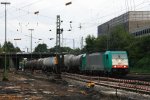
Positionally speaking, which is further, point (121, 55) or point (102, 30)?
point (102, 30)

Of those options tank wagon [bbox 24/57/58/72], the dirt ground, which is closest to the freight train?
tank wagon [bbox 24/57/58/72]

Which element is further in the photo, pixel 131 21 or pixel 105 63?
pixel 131 21

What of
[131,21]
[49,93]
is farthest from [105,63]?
[131,21]

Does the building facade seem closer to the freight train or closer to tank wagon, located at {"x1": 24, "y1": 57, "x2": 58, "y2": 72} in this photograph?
tank wagon, located at {"x1": 24, "y1": 57, "x2": 58, "y2": 72}

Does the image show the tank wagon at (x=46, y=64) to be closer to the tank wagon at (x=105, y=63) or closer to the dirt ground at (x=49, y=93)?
the tank wagon at (x=105, y=63)

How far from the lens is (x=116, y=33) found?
115375 millimetres

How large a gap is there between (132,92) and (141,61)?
174ft

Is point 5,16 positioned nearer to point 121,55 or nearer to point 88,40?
point 121,55

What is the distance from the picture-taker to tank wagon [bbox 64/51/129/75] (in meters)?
51.8

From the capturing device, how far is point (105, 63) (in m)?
53.6

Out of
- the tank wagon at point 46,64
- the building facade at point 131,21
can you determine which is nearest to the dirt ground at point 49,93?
the tank wagon at point 46,64

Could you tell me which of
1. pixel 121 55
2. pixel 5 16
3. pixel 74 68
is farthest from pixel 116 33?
pixel 121 55

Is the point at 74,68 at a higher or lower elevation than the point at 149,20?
lower

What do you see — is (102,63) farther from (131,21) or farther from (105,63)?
(131,21)
